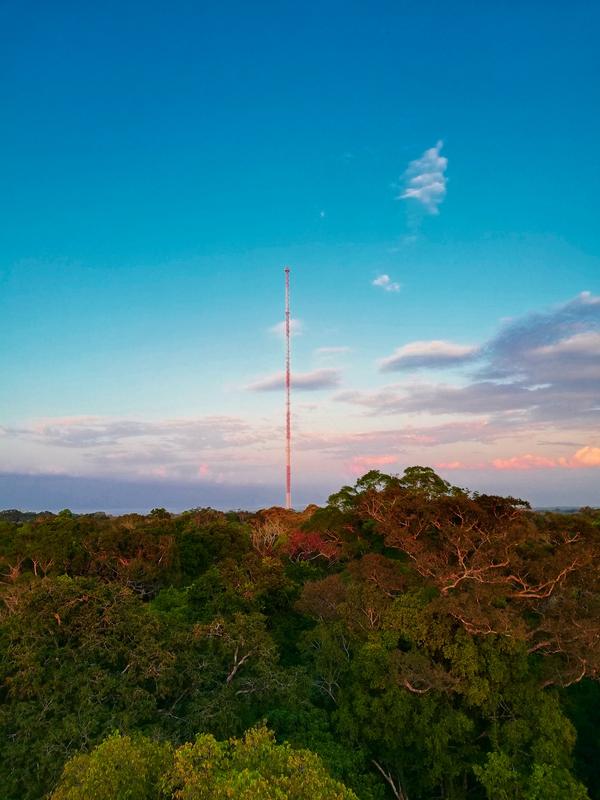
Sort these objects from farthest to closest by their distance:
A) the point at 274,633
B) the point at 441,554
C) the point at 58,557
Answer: the point at 58,557 → the point at 274,633 → the point at 441,554

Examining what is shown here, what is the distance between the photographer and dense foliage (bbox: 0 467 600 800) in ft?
52.1

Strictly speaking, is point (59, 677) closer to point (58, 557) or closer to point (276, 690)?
point (276, 690)

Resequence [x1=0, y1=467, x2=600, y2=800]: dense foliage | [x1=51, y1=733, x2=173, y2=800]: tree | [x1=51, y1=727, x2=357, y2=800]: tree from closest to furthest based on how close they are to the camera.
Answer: [x1=51, y1=727, x2=357, y2=800]: tree
[x1=51, y1=733, x2=173, y2=800]: tree
[x1=0, y1=467, x2=600, y2=800]: dense foliage

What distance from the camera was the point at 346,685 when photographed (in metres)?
22.2

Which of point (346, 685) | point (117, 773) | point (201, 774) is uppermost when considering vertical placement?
point (201, 774)

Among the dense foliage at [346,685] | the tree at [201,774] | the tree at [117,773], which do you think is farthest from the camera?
the dense foliage at [346,685]

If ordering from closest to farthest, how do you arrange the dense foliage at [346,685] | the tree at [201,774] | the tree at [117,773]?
the tree at [201,774] → the tree at [117,773] → the dense foliage at [346,685]

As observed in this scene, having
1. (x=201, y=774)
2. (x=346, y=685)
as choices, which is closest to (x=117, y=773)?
(x=201, y=774)

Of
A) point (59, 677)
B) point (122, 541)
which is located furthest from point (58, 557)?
point (59, 677)

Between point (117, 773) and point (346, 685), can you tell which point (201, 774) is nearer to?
point (117, 773)

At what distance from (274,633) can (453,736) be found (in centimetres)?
1032

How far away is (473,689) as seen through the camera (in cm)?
1920

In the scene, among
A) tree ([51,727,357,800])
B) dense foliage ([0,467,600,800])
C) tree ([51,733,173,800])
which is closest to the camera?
tree ([51,727,357,800])

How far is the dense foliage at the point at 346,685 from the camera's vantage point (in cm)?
1589
